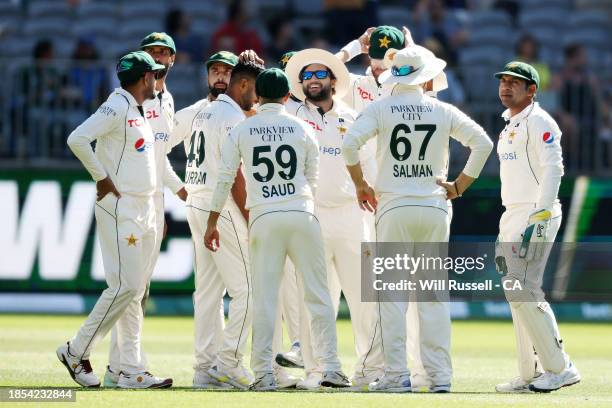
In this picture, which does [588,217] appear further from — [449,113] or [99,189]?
[99,189]

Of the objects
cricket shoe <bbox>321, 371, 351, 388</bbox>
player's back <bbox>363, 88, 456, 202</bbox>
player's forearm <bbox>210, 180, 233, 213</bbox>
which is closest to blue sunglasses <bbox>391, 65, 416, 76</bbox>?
player's back <bbox>363, 88, 456, 202</bbox>

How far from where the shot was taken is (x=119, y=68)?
419 inches

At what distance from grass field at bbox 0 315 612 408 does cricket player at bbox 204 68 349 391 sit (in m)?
0.56

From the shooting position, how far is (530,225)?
10398mm

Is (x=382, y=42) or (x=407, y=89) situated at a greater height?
(x=382, y=42)

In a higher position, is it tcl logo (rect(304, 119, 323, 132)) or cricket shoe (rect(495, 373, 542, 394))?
tcl logo (rect(304, 119, 323, 132))

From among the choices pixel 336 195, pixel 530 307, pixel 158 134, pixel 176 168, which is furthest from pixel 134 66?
pixel 176 168

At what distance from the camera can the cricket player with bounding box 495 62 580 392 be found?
1043 cm

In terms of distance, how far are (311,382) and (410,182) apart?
1.86 metres

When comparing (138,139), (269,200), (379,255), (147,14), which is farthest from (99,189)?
(147,14)

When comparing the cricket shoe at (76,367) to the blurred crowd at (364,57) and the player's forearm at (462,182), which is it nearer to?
the player's forearm at (462,182)

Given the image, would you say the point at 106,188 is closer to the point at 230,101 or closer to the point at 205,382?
the point at 230,101

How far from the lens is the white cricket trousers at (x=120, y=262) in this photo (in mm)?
10336

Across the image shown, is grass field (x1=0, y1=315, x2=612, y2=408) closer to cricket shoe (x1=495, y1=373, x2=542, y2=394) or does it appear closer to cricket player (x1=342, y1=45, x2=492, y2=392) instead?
cricket shoe (x1=495, y1=373, x2=542, y2=394)
